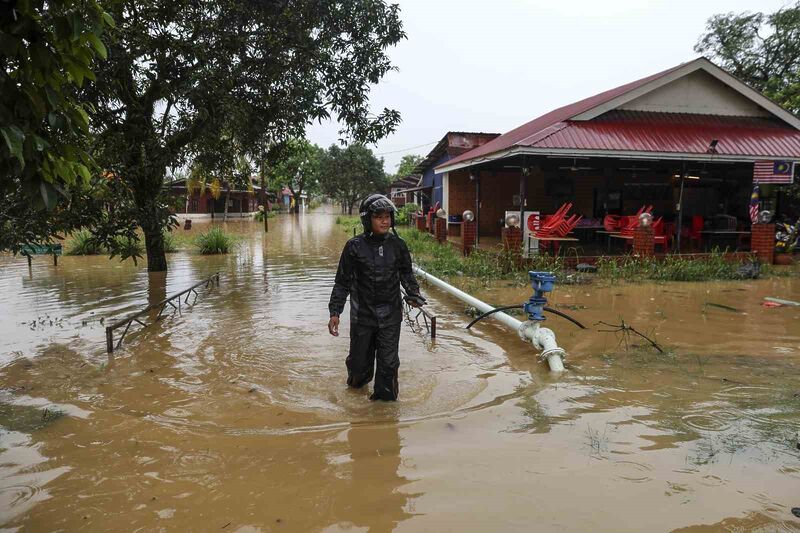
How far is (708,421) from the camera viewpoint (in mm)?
4059

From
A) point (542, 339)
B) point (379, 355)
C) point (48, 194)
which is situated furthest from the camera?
point (542, 339)

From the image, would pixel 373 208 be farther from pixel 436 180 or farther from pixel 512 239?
pixel 436 180

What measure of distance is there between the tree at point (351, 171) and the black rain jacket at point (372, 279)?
5686cm

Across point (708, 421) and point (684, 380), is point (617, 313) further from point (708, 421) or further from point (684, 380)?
point (708, 421)

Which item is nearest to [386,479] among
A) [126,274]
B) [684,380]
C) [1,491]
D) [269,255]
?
[1,491]

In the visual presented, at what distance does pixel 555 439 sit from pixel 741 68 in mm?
25823

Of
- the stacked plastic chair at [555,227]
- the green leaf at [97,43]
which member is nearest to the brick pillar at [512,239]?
the stacked plastic chair at [555,227]

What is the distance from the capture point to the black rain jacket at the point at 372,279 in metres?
4.59

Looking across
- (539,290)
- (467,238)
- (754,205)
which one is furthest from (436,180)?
(539,290)

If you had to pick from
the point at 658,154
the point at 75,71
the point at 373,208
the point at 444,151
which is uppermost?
the point at 444,151

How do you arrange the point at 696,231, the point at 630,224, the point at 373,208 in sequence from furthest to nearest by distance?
the point at 696,231, the point at 630,224, the point at 373,208

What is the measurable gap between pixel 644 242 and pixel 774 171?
432 cm

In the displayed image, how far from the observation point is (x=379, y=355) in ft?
15.1

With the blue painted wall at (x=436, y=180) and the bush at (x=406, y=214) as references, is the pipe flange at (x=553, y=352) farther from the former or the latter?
the bush at (x=406, y=214)
